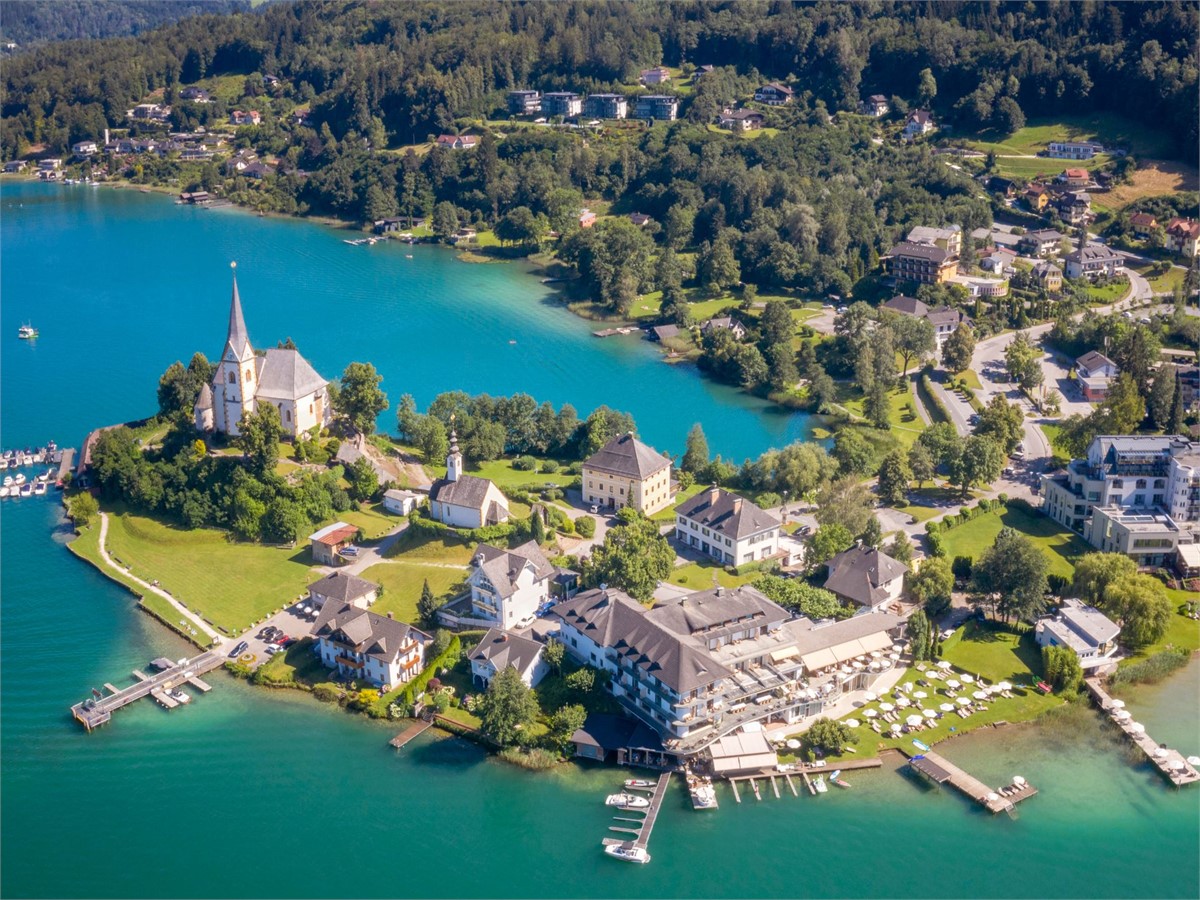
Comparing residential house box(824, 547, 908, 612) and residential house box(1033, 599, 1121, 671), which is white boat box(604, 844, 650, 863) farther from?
residential house box(1033, 599, 1121, 671)

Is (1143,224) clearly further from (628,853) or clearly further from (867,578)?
(628,853)

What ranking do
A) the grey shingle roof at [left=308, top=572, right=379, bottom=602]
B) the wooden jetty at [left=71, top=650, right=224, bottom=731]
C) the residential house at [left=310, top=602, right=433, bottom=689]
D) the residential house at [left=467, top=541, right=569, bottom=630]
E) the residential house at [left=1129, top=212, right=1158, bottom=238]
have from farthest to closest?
the residential house at [left=1129, top=212, right=1158, bottom=238], the grey shingle roof at [left=308, top=572, right=379, bottom=602], the residential house at [left=467, top=541, right=569, bottom=630], the residential house at [left=310, top=602, right=433, bottom=689], the wooden jetty at [left=71, top=650, right=224, bottom=731]

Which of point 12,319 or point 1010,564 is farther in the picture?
point 12,319

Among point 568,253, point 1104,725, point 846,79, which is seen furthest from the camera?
point 846,79

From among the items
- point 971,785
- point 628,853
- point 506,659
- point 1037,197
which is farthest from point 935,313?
point 628,853

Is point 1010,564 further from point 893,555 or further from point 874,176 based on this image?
point 874,176

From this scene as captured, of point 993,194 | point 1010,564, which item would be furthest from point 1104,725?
point 993,194

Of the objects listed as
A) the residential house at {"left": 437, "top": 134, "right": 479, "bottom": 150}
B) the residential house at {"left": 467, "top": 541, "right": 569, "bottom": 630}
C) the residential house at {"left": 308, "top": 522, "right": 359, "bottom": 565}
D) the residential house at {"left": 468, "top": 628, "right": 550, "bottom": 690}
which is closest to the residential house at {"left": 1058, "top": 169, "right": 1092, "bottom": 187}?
the residential house at {"left": 437, "top": 134, "right": 479, "bottom": 150}
